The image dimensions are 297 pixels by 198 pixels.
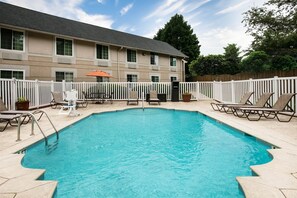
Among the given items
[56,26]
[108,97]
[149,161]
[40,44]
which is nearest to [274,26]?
[108,97]

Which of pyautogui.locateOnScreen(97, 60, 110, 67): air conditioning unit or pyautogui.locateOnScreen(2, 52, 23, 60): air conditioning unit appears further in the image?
pyautogui.locateOnScreen(97, 60, 110, 67): air conditioning unit

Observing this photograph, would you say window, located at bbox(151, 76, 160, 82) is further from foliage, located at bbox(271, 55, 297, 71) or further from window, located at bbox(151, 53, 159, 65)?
foliage, located at bbox(271, 55, 297, 71)

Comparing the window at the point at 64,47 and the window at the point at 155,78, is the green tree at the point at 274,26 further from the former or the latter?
the window at the point at 64,47

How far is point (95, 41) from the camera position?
651 inches

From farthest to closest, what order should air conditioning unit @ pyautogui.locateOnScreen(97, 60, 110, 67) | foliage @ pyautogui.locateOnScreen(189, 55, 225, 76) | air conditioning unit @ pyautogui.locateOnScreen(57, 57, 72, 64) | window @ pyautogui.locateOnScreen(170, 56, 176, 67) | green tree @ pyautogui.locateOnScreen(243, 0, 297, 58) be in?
1. foliage @ pyautogui.locateOnScreen(189, 55, 225, 76)
2. window @ pyautogui.locateOnScreen(170, 56, 176, 67)
3. air conditioning unit @ pyautogui.locateOnScreen(97, 60, 110, 67)
4. air conditioning unit @ pyautogui.locateOnScreen(57, 57, 72, 64)
5. green tree @ pyautogui.locateOnScreen(243, 0, 297, 58)

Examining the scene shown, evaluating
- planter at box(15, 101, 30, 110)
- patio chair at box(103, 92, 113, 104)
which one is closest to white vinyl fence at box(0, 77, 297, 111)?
planter at box(15, 101, 30, 110)

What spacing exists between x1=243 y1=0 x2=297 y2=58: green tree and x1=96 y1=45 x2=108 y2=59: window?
12.6 metres

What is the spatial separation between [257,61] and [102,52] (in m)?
14.8

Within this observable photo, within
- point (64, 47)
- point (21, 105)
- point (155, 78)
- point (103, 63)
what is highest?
point (64, 47)

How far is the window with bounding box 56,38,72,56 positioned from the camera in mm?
14914

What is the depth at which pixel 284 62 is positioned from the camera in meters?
16.8

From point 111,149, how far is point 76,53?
13.5 meters

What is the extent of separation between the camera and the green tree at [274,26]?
14047 mm

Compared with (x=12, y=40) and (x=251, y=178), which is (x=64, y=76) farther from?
(x=251, y=178)
